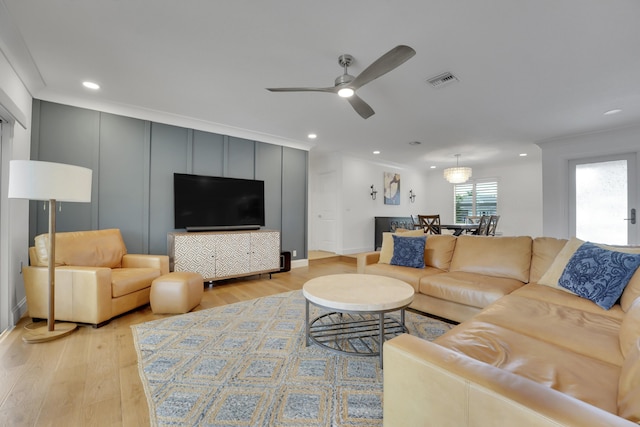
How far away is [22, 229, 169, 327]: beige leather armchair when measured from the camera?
236 centimetres

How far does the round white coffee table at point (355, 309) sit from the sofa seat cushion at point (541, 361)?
19.6 inches

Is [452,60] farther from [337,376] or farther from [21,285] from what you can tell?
[21,285]

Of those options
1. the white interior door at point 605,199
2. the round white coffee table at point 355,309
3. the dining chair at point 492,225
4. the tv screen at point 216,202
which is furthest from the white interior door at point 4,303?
the white interior door at point 605,199

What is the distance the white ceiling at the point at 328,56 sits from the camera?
179 cm

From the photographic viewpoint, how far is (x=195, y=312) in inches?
109

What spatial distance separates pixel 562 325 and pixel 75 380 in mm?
2867

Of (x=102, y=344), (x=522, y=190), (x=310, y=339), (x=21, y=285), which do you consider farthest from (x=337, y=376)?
(x=522, y=190)

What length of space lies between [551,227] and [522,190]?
2.45m

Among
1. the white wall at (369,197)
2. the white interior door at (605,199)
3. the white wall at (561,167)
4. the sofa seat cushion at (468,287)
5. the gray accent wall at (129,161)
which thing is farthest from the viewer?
the white wall at (369,197)

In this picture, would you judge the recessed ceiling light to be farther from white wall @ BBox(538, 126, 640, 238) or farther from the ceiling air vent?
white wall @ BBox(538, 126, 640, 238)

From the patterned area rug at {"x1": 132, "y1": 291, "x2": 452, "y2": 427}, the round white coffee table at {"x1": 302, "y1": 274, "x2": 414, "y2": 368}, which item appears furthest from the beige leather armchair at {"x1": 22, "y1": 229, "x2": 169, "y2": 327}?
the round white coffee table at {"x1": 302, "y1": 274, "x2": 414, "y2": 368}

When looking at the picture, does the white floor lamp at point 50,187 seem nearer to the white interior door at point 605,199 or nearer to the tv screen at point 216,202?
the tv screen at point 216,202

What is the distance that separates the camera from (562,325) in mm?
1501

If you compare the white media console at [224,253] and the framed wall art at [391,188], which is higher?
the framed wall art at [391,188]
